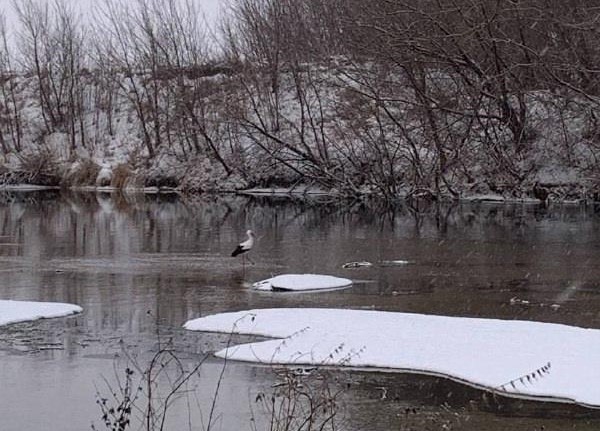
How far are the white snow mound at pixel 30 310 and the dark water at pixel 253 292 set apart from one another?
28 centimetres

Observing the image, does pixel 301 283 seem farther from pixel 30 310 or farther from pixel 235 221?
pixel 235 221

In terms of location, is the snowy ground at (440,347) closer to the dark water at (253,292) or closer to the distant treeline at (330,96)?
the dark water at (253,292)

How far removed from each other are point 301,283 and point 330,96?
3099 cm

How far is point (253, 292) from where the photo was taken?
15.3 m

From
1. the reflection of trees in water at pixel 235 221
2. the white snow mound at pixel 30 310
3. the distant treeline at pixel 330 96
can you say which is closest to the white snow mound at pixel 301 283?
the white snow mound at pixel 30 310

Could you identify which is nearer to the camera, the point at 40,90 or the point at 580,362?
the point at 580,362

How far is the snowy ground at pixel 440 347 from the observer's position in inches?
374

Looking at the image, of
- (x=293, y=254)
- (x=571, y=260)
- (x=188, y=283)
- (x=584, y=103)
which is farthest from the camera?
(x=584, y=103)

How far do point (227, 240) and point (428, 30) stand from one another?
50.8 feet

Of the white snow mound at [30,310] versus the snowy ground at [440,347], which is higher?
the white snow mound at [30,310]

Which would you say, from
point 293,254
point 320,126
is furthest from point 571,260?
point 320,126

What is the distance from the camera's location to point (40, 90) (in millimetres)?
57438

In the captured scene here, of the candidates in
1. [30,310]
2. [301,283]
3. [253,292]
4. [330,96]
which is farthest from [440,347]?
[330,96]

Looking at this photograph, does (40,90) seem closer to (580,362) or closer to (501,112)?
(501,112)
